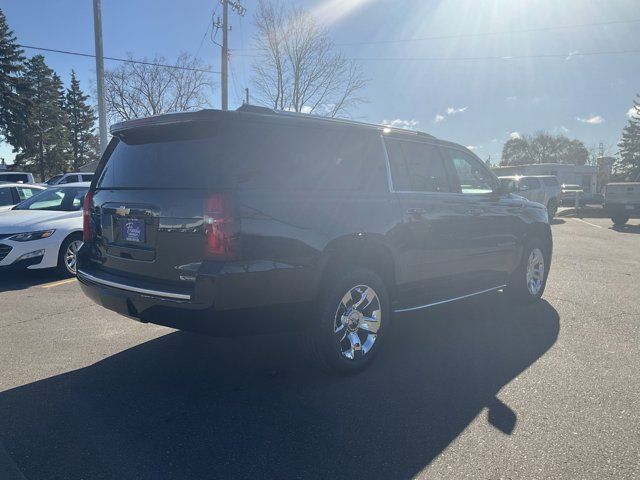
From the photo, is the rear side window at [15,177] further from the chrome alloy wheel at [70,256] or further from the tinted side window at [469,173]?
the tinted side window at [469,173]

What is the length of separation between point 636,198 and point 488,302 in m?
14.1

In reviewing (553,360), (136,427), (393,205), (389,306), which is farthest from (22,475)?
(553,360)

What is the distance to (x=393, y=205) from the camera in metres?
4.11

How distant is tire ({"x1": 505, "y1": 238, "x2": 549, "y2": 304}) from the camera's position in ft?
19.5

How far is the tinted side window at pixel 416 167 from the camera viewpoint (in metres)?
4.32

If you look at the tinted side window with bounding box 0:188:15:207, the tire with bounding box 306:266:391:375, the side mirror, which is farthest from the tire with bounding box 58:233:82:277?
the side mirror

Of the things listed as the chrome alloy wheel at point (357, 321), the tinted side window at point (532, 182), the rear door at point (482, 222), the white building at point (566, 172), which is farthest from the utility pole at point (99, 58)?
the white building at point (566, 172)

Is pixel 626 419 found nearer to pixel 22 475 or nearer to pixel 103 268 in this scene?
pixel 22 475

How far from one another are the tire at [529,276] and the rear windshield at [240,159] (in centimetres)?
294

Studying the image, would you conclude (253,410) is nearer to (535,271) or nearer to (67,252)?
(535,271)

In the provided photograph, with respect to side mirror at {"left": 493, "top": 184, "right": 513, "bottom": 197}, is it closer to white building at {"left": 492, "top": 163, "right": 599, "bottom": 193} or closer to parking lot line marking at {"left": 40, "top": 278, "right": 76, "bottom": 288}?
parking lot line marking at {"left": 40, "top": 278, "right": 76, "bottom": 288}

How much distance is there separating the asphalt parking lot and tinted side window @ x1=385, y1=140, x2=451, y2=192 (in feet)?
4.90

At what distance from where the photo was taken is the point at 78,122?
63.8 m

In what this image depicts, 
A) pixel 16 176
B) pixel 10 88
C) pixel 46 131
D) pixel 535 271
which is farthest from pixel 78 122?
pixel 535 271
